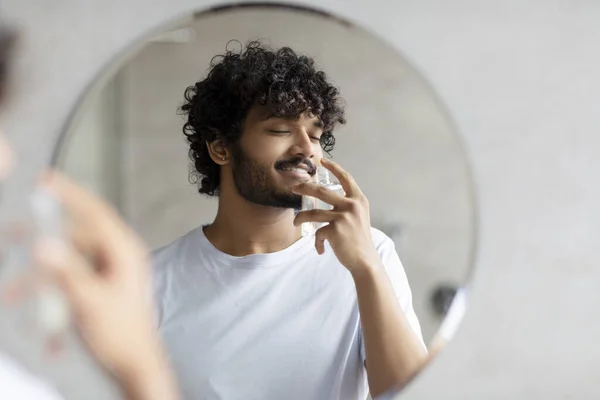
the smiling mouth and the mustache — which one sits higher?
the mustache

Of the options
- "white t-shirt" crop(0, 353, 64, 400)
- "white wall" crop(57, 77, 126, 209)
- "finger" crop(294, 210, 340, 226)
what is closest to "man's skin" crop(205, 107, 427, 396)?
"finger" crop(294, 210, 340, 226)

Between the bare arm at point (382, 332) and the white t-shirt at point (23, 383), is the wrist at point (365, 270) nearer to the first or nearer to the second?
the bare arm at point (382, 332)

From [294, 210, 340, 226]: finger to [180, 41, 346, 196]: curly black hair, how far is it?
83 millimetres

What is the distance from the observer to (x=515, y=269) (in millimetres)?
813

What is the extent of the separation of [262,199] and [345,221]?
9 centimetres

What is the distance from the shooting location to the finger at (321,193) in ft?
2.46

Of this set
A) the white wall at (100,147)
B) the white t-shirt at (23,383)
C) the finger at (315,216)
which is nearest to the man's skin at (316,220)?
the finger at (315,216)

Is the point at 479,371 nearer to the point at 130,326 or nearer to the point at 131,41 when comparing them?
the point at 130,326

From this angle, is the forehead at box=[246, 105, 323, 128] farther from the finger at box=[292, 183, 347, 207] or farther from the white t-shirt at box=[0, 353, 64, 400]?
the white t-shirt at box=[0, 353, 64, 400]

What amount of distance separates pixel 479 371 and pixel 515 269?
126mm

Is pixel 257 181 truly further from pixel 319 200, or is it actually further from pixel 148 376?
pixel 148 376

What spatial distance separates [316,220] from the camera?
2.47 feet

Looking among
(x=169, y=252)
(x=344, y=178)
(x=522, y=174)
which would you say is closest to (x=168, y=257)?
(x=169, y=252)

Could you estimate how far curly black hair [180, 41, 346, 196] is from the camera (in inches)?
28.8
